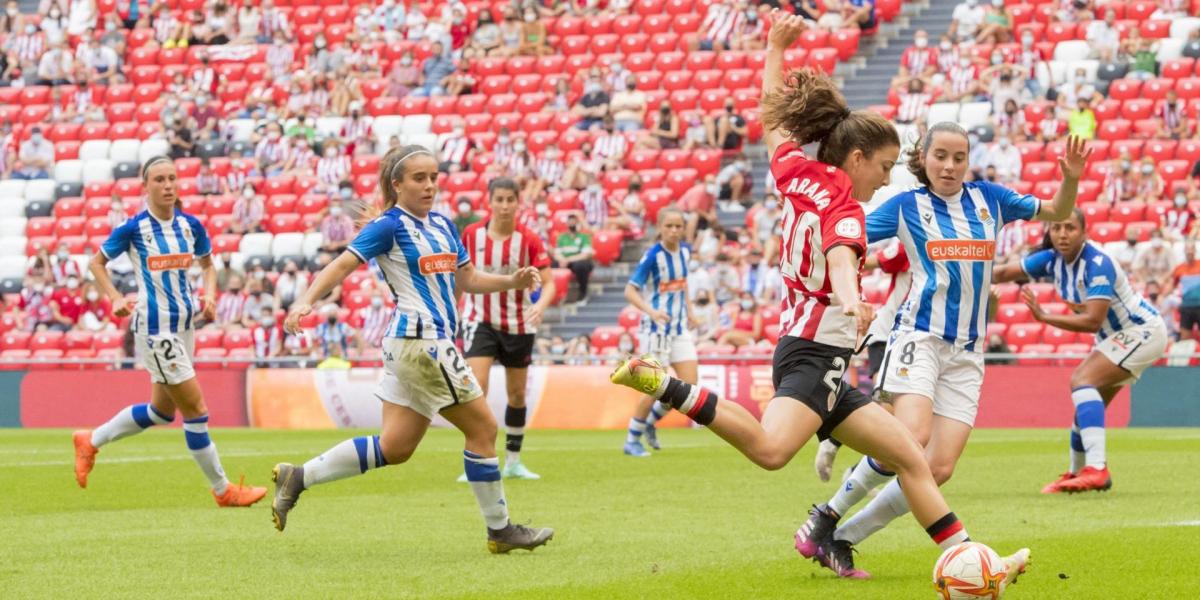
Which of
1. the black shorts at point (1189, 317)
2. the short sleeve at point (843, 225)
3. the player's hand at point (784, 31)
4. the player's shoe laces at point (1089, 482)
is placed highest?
the player's hand at point (784, 31)

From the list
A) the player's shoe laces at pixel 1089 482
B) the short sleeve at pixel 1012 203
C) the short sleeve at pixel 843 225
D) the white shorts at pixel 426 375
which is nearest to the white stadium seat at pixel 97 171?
the player's shoe laces at pixel 1089 482

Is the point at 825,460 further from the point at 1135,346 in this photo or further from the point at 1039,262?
the point at 1135,346

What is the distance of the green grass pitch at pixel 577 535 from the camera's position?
7.18m

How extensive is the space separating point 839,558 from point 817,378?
3.61ft

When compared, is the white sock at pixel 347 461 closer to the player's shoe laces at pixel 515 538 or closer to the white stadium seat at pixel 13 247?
the player's shoe laces at pixel 515 538

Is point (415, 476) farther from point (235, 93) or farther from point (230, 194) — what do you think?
point (235, 93)

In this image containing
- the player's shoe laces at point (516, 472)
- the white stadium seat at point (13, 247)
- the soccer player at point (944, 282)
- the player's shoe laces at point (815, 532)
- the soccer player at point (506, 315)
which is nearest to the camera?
the player's shoe laces at point (815, 532)

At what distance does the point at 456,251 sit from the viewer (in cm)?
882

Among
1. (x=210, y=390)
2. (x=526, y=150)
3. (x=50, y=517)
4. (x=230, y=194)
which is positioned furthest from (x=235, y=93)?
(x=50, y=517)

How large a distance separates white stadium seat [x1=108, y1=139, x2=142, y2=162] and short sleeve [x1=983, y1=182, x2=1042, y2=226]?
25.4 meters

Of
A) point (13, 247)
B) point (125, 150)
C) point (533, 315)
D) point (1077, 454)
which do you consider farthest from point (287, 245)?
point (1077, 454)

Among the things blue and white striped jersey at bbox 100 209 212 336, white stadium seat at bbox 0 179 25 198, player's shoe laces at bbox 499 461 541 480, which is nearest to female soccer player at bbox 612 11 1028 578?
blue and white striped jersey at bbox 100 209 212 336

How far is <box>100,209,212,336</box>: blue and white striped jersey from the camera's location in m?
11.7

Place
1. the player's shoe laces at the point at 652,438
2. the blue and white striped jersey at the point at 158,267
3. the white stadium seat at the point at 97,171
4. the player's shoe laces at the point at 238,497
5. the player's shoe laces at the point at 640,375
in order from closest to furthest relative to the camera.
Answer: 1. the player's shoe laces at the point at 640,375
2. the player's shoe laces at the point at 238,497
3. the blue and white striped jersey at the point at 158,267
4. the player's shoe laces at the point at 652,438
5. the white stadium seat at the point at 97,171
